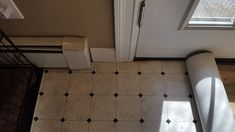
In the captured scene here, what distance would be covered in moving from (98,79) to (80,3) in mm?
754

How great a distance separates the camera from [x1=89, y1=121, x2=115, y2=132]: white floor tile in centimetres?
176

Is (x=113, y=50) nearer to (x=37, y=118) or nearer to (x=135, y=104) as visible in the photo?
(x=135, y=104)

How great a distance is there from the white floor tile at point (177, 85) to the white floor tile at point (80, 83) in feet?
Answer: 2.19

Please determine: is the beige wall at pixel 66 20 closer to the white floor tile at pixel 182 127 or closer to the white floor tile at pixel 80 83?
the white floor tile at pixel 80 83

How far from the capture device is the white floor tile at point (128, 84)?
1931 mm

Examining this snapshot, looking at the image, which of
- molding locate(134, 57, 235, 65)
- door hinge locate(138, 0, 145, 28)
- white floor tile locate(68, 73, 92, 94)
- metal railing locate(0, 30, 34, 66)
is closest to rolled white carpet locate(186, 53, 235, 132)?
molding locate(134, 57, 235, 65)

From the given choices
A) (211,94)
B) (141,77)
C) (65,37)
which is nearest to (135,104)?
(141,77)

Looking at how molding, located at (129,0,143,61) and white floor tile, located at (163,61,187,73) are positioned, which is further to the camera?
white floor tile, located at (163,61,187,73)

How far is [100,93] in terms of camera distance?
1.92m

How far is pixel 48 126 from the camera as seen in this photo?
1774mm

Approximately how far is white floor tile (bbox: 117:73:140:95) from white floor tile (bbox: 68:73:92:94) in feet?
0.85

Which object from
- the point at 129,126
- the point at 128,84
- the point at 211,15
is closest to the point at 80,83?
the point at 128,84

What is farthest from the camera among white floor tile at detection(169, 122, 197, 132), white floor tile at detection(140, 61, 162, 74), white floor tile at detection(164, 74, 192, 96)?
white floor tile at detection(140, 61, 162, 74)

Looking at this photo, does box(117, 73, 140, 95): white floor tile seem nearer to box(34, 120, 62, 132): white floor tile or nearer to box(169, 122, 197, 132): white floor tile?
box(169, 122, 197, 132): white floor tile
